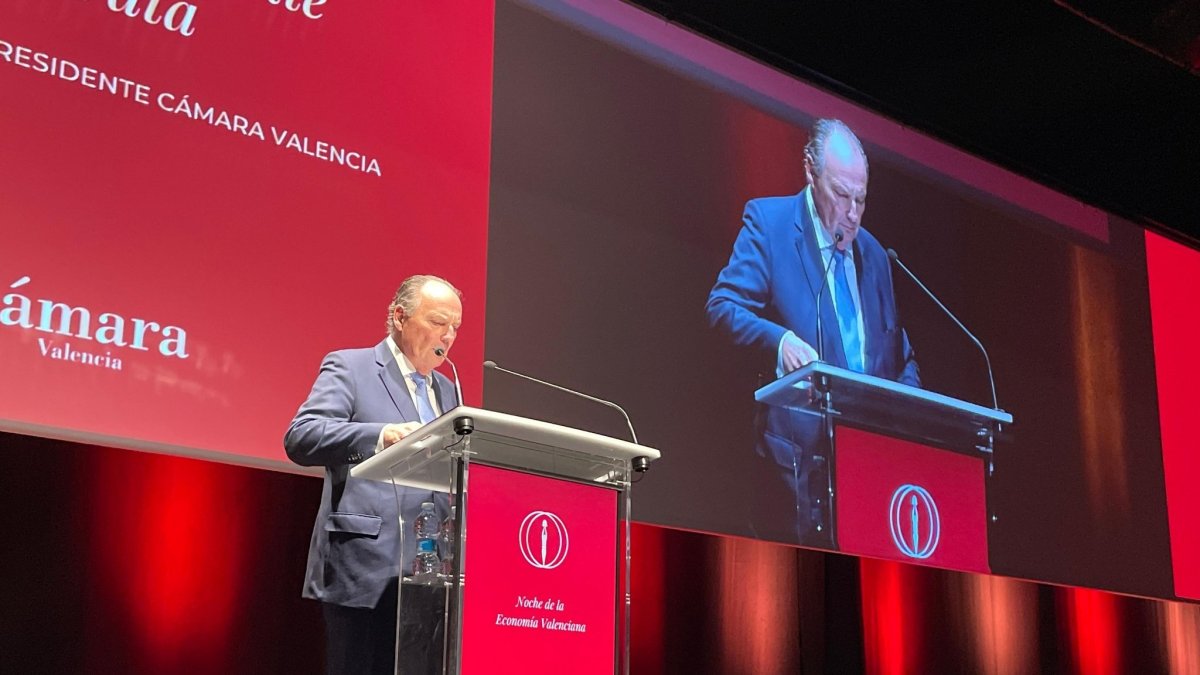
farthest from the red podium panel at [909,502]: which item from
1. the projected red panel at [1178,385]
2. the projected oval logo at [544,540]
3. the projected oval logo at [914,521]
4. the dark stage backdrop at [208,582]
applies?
the projected oval logo at [544,540]

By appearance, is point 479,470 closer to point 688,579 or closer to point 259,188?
point 259,188

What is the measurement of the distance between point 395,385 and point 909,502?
206 centimetres

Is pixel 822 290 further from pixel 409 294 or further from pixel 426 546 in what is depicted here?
pixel 426 546

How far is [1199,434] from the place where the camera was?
5.52 m

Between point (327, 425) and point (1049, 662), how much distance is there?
353 centimetres

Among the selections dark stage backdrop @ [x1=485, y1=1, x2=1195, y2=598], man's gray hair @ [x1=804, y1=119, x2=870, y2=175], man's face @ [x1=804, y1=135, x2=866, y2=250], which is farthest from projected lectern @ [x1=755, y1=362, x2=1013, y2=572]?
man's gray hair @ [x1=804, y1=119, x2=870, y2=175]

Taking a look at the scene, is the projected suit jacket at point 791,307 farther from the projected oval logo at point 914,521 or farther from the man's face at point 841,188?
the projected oval logo at point 914,521

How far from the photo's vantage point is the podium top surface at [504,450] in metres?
2.25

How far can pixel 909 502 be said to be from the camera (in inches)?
174

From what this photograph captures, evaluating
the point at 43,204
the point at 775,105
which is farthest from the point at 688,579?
the point at 43,204

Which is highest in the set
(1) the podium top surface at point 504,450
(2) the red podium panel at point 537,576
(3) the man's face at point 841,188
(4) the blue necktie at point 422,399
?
(3) the man's face at point 841,188

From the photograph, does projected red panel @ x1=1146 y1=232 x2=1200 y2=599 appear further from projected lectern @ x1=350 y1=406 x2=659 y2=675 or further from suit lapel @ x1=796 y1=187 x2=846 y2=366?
projected lectern @ x1=350 y1=406 x2=659 y2=675

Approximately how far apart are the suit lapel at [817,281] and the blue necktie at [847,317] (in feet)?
0.10

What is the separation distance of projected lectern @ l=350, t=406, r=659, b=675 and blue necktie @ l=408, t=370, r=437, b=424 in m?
0.71
